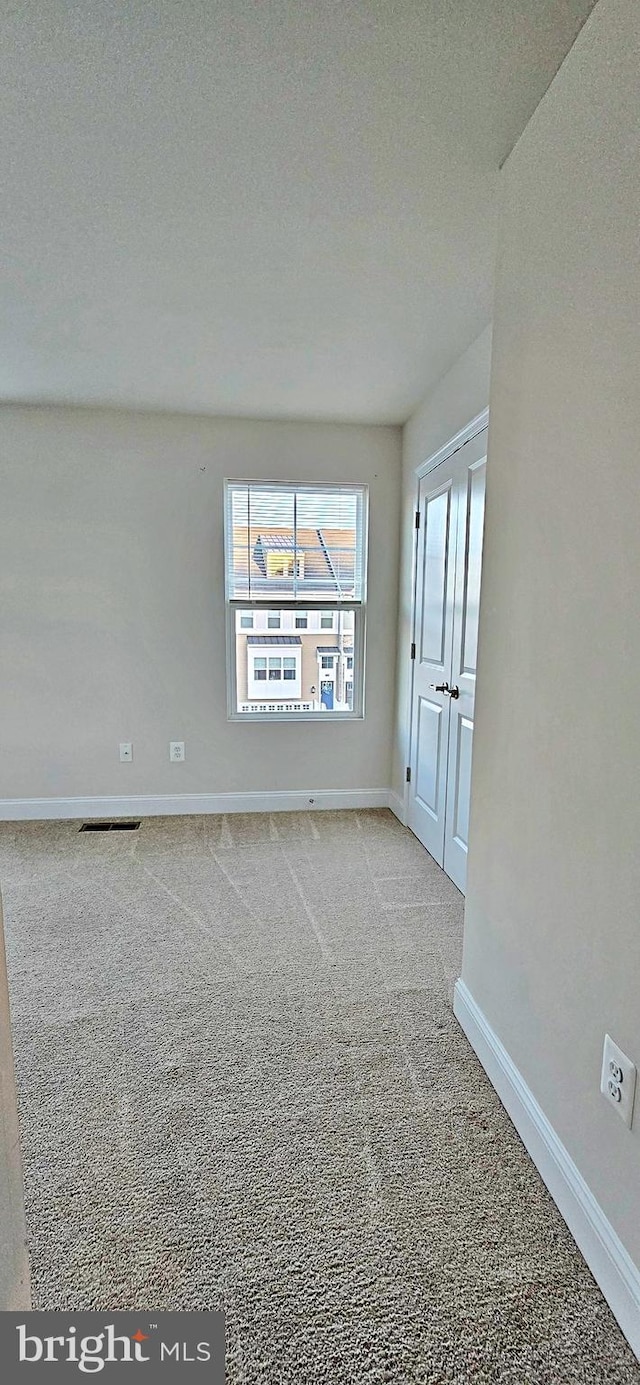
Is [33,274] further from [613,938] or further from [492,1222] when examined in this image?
[492,1222]

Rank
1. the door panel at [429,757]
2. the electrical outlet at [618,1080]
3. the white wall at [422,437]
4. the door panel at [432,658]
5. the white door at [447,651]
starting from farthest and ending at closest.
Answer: the door panel at [429,757], the door panel at [432,658], the white door at [447,651], the white wall at [422,437], the electrical outlet at [618,1080]

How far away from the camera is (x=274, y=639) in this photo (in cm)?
349

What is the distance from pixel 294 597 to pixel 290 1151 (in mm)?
2703

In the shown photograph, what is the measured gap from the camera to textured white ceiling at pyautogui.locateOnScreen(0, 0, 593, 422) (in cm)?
114

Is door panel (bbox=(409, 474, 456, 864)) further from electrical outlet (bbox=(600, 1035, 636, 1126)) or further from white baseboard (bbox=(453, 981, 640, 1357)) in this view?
electrical outlet (bbox=(600, 1035, 636, 1126))

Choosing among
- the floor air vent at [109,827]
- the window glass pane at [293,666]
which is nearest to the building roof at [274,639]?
the window glass pane at [293,666]

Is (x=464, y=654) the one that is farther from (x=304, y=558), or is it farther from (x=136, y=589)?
(x=136, y=589)

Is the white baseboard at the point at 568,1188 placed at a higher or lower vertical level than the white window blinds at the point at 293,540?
lower

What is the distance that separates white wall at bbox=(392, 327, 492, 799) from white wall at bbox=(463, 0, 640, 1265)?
2.82 feet

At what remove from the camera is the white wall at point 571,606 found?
99 cm

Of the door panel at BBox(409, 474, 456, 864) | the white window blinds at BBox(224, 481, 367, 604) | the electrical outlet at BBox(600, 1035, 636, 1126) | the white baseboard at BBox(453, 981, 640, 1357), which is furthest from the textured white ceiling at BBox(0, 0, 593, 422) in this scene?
the white baseboard at BBox(453, 981, 640, 1357)

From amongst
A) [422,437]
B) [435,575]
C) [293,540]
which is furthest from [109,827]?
[422,437]

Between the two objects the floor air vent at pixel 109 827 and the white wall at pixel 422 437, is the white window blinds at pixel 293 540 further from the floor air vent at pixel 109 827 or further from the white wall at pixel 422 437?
the floor air vent at pixel 109 827

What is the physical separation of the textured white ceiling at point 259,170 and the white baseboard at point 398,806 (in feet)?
7.70
